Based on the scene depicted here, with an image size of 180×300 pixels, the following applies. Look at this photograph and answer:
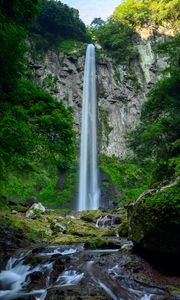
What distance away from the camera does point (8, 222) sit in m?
11.4

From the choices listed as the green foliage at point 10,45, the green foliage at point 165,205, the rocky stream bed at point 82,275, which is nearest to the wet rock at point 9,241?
the rocky stream bed at point 82,275

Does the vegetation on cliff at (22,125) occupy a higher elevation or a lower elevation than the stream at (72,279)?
higher

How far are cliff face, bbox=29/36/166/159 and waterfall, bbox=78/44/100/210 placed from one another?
81 cm

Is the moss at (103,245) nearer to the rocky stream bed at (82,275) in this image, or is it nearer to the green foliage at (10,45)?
the rocky stream bed at (82,275)

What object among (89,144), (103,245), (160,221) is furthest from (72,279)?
(89,144)

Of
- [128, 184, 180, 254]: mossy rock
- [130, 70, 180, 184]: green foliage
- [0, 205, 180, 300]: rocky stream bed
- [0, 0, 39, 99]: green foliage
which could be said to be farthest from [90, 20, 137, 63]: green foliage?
[128, 184, 180, 254]: mossy rock

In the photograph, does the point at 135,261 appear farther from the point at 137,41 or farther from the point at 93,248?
the point at 137,41

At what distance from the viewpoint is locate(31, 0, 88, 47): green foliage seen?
4322cm

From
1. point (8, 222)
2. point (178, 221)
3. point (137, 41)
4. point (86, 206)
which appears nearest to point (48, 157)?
point (178, 221)

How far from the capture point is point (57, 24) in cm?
4384

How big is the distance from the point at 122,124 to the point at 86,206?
15050 mm

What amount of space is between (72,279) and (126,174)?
2995 cm

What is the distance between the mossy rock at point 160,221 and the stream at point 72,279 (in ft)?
2.57

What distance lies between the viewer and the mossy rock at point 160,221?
622 centimetres
